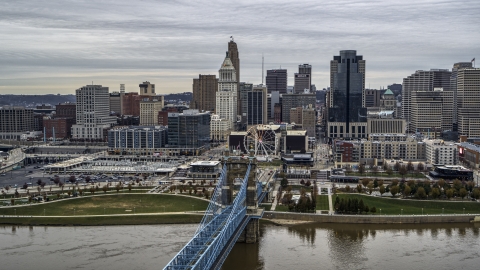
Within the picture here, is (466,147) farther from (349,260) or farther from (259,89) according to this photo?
(259,89)

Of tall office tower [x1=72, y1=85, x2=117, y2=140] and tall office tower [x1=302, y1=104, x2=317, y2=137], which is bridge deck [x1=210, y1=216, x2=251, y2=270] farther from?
tall office tower [x1=72, y1=85, x2=117, y2=140]

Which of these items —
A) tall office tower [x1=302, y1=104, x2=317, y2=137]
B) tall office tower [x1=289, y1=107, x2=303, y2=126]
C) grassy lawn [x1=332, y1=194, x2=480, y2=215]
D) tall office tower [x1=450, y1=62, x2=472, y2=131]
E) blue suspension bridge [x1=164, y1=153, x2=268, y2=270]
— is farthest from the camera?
tall office tower [x1=289, y1=107, x2=303, y2=126]

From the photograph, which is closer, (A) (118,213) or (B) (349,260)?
(B) (349,260)

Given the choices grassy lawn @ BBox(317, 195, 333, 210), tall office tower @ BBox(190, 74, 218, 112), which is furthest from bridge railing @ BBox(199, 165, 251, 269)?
tall office tower @ BBox(190, 74, 218, 112)

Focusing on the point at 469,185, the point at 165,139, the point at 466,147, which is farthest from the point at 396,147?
the point at 165,139

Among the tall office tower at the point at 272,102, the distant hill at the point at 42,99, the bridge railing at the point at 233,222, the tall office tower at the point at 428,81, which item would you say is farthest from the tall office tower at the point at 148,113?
the distant hill at the point at 42,99

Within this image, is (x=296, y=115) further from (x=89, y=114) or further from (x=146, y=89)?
(x=146, y=89)
